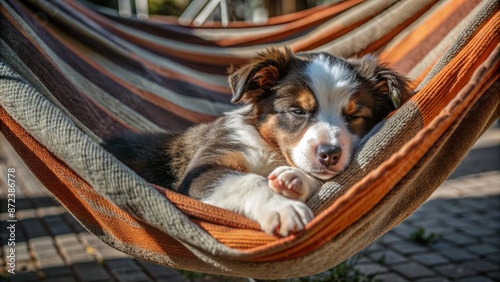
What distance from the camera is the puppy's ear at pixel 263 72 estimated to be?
251 cm

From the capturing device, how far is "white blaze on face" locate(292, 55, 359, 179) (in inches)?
88.4

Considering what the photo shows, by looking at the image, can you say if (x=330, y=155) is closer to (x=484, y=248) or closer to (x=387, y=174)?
(x=387, y=174)

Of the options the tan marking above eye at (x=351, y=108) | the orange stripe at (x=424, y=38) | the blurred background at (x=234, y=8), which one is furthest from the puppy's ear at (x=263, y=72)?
the blurred background at (x=234, y=8)

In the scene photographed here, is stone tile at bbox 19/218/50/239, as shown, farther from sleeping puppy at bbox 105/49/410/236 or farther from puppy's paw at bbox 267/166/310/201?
puppy's paw at bbox 267/166/310/201

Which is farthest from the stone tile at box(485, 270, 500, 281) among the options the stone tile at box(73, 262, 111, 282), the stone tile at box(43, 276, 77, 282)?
the stone tile at box(43, 276, 77, 282)

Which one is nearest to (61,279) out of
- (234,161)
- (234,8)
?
(234,161)

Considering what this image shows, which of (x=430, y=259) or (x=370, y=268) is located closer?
(x=370, y=268)

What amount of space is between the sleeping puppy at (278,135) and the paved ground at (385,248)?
5.03 feet

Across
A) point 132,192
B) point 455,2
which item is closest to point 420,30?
point 455,2

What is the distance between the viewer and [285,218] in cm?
171

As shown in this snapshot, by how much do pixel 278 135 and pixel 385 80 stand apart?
23.3 inches

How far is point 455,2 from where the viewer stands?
10.3 feet

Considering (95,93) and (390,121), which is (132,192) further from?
(95,93)

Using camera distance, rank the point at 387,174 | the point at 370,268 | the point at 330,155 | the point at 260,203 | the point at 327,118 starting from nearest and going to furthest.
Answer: the point at 387,174 → the point at 260,203 → the point at 330,155 → the point at 327,118 → the point at 370,268
